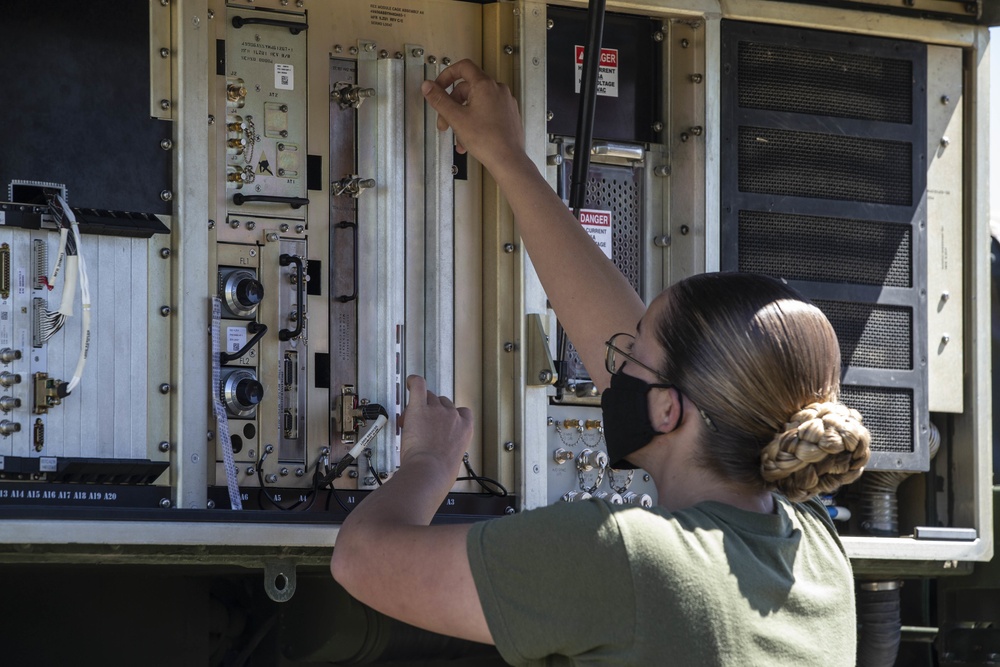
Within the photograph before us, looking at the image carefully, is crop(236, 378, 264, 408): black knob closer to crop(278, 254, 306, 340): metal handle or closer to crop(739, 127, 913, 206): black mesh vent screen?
crop(278, 254, 306, 340): metal handle

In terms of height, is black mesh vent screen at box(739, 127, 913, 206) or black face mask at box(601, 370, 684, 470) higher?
black mesh vent screen at box(739, 127, 913, 206)

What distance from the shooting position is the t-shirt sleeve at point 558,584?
7.82 feet

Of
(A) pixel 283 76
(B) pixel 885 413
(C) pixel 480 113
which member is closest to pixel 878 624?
(B) pixel 885 413

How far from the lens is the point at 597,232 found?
486 centimetres

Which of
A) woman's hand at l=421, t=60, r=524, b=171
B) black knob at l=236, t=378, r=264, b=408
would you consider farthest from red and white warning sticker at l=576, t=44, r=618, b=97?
black knob at l=236, t=378, r=264, b=408

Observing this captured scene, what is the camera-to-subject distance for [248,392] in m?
4.10

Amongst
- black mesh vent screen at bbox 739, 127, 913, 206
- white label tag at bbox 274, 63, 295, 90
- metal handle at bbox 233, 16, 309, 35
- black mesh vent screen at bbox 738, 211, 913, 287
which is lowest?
black mesh vent screen at bbox 738, 211, 913, 287

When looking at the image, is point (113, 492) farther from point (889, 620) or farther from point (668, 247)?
point (889, 620)

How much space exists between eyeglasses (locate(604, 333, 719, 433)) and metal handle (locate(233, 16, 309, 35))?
70.7 inches

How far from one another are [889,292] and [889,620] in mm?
1191

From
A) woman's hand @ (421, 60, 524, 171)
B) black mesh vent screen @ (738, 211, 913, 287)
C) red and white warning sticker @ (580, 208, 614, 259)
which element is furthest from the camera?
black mesh vent screen @ (738, 211, 913, 287)

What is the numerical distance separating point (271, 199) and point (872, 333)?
2218mm

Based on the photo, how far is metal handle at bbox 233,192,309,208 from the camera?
426 centimetres

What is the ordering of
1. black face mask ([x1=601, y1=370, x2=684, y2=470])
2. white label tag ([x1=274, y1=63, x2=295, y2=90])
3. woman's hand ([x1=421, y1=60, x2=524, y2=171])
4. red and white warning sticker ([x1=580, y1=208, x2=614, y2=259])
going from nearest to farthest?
black face mask ([x1=601, y1=370, x2=684, y2=470])
woman's hand ([x1=421, y1=60, x2=524, y2=171])
white label tag ([x1=274, y1=63, x2=295, y2=90])
red and white warning sticker ([x1=580, y1=208, x2=614, y2=259])
